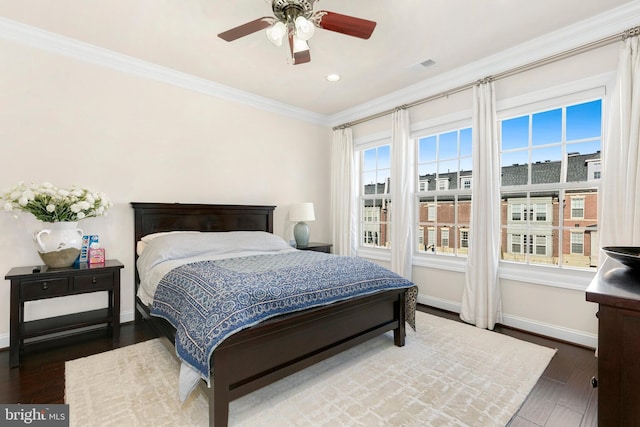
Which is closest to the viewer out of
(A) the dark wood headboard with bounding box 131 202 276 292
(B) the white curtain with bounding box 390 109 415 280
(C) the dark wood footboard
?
(C) the dark wood footboard

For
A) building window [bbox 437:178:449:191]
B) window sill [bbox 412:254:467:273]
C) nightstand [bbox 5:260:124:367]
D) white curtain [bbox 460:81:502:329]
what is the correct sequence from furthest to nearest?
building window [bbox 437:178:449:191], window sill [bbox 412:254:467:273], white curtain [bbox 460:81:502:329], nightstand [bbox 5:260:124:367]

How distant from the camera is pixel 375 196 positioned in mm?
4711

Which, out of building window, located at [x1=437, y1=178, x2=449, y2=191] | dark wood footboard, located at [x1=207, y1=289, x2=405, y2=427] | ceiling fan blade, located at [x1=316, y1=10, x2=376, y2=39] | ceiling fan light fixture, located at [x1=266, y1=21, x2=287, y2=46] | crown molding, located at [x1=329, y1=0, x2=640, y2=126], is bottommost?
dark wood footboard, located at [x1=207, y1=289, x2=405, y2=427]

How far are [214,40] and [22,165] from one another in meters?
2.09

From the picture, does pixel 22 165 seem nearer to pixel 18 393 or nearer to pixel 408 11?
pixel 18 393

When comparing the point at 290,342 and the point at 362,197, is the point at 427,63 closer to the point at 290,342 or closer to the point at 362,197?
the point at 362,197

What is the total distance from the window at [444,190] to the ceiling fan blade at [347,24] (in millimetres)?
2114

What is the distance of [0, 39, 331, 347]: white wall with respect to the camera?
107 inches

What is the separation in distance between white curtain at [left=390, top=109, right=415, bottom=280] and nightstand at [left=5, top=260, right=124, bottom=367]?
124 inches

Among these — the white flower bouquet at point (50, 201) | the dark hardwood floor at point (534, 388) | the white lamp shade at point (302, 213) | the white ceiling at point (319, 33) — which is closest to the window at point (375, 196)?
the white lamp shade at point (302, 213)

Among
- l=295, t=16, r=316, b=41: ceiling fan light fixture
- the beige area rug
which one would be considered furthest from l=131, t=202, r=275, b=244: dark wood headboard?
l=295, t=16, r=316, b=41: ceiling fan light fixture

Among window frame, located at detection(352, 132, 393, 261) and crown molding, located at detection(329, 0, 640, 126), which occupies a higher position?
crown molding, located at detection(329, 0, 640, 126)

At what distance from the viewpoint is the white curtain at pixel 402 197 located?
3.94m

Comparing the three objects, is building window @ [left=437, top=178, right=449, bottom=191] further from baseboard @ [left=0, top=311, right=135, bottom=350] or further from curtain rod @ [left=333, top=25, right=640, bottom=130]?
baseboard @ [left=0, top=311, right=135, bottom=350]
